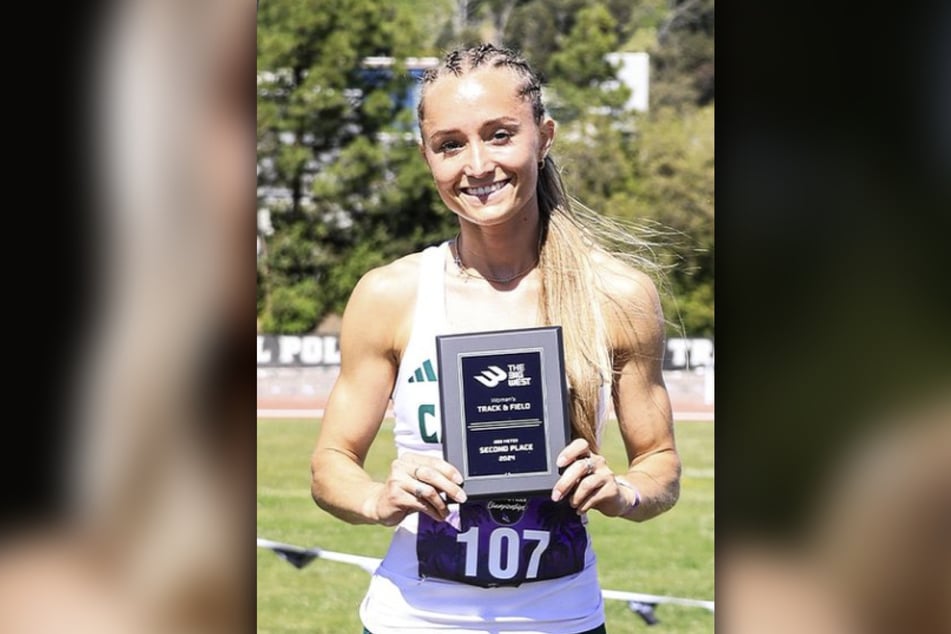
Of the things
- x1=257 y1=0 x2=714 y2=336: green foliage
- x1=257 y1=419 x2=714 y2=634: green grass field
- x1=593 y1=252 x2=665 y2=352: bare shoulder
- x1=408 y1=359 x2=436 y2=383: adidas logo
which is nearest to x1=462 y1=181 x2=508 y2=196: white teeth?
x1=593 y1=252 x2=665 y2=352: bare shoulder

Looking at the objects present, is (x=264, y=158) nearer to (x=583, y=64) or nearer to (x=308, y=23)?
(x=308, y=23)

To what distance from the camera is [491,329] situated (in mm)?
2402

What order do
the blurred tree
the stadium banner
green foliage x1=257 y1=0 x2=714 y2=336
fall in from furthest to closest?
the blurred tree
green foliage x1=257 y1=0 x2=714 y2=336
the stadium banner

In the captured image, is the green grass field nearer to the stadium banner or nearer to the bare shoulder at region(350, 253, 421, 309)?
the bare shoulder at region(350, 253, 421, 309)

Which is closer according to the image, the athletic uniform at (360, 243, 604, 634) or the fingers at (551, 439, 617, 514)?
the fingers at (551, 439, 617, 514)

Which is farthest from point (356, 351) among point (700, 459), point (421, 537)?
point (700, 459)

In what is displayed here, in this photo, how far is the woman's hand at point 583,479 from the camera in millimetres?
2232

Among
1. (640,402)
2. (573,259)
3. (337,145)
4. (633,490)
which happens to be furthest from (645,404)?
(337,145)

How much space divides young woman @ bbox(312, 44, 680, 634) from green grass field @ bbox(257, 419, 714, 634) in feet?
4.09

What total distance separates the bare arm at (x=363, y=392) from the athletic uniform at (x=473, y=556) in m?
0.03

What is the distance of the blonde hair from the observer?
7.75ft

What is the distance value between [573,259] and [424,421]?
1.37 feet
